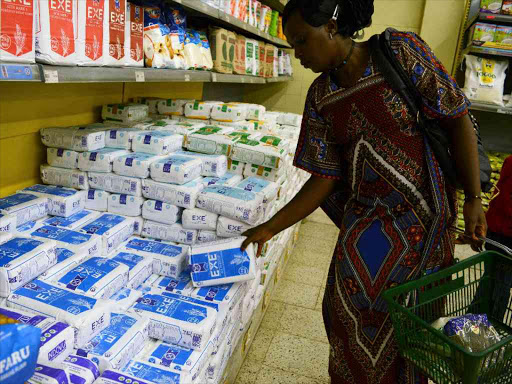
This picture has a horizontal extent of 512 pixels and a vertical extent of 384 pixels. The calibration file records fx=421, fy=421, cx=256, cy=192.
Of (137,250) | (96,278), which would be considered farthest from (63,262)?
(137,250)

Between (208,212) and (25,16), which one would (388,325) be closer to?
(208,212)

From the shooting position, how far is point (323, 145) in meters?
1.54

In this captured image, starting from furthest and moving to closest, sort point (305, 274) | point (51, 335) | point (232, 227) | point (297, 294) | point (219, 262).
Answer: point (305, 274)
point (297, 294)
point (232, 227)
point (219, 262)
point (51, 335)

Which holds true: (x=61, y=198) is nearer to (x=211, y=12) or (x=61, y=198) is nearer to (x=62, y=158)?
(x=62, y=158)

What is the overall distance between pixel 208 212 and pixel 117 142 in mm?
625

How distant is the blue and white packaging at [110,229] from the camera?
69.5 inches

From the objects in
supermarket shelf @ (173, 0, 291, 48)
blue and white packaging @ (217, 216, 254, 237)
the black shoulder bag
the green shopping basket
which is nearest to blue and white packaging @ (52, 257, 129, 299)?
blue and white packaging @ (217, 216, 254, 237)

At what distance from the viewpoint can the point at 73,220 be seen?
1.86 meters

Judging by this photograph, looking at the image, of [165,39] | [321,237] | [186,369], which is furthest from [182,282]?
[321,237]

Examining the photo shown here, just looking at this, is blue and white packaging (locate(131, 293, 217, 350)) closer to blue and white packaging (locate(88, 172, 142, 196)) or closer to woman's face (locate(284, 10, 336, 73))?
blue and white packaging (locate(88, 172, 142, 196))

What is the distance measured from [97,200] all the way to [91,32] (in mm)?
832

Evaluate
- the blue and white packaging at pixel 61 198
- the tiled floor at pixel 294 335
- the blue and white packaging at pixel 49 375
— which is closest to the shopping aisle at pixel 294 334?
the tiled floor at pixel 294 335

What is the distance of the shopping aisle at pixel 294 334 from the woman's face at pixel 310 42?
1688 millimetres

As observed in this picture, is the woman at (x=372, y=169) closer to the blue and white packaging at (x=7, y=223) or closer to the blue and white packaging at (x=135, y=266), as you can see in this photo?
the blue and white packaging at (x=135, y=266)
